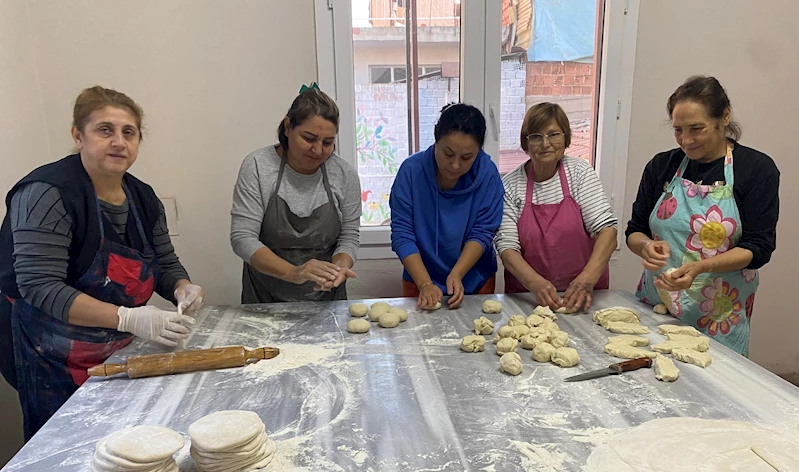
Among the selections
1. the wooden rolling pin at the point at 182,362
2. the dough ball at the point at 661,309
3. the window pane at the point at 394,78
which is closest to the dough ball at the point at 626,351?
the dough ball at the point at 661,309

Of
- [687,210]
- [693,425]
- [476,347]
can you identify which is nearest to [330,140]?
[476,347]

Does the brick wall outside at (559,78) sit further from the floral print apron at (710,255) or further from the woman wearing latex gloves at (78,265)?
the woman wearing latex gloves at (78,265)

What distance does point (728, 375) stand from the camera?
139cm

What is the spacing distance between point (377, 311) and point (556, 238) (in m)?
0.82

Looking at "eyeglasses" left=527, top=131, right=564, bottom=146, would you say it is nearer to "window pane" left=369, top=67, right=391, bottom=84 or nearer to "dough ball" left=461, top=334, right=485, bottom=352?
"dough ball" left=461, top=334, right=485, bottom=352

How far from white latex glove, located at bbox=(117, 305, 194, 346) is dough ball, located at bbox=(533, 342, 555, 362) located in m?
1.06

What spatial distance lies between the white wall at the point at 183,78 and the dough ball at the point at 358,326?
1397 mm

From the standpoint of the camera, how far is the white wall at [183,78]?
2562 millimetres

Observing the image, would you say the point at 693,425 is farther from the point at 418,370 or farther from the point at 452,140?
the point at 452,140

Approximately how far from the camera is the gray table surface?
1.08 m

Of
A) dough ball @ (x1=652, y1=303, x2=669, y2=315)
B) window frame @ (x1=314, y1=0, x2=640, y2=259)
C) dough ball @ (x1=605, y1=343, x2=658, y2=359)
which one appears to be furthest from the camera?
window frame @ (x1=314, y1=0, x2=640, y2=259)

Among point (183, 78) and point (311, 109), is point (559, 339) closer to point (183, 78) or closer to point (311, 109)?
point (311, 109)

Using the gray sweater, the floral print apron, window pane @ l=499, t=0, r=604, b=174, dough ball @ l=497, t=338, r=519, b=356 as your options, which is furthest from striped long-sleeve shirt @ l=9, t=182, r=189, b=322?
window pane @ l=499, t=0, r=604, b=174

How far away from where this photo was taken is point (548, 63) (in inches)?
118
